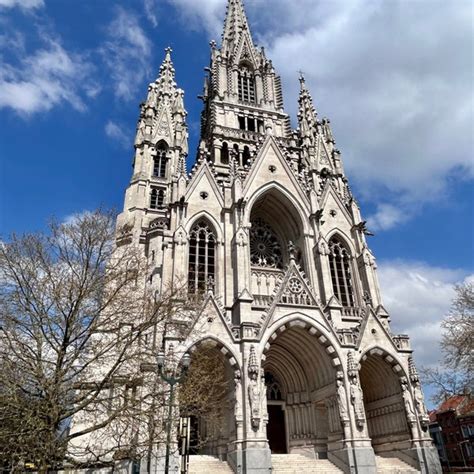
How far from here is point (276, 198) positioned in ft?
82.2

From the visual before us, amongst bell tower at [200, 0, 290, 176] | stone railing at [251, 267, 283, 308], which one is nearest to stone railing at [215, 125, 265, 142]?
bell tower at [200, 0, 290, 176]

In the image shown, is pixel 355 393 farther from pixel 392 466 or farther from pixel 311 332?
pixel 392 466

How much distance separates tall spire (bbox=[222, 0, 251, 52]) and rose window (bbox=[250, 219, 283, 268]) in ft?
65.9

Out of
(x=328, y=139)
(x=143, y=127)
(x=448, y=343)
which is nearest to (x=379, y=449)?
(x=448, y=343)

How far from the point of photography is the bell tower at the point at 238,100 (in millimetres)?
29812

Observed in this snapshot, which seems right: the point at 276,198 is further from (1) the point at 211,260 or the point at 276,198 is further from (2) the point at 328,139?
(2) the point at 328,139

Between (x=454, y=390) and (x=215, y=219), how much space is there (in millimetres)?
14207

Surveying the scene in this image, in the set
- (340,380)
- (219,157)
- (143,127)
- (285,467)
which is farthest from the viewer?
(143,127)

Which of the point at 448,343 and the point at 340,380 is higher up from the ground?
the point at 448,343

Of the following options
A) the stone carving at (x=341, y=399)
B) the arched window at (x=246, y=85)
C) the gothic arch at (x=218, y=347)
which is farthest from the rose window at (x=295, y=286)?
the arched window at (x=246, y=85)

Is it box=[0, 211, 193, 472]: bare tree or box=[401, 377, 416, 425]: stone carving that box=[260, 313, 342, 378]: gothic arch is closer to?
box=[401, 377, 416, 425]: stone carving

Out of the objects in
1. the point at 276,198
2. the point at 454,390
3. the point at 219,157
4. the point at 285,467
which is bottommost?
the point at 285,467

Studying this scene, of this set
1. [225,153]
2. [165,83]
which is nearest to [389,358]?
[225,153]

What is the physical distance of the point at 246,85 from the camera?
35688mm
